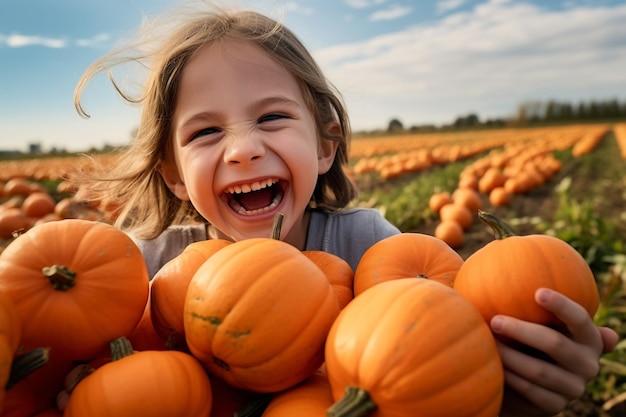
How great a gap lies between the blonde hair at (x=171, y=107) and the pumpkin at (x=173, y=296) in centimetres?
115

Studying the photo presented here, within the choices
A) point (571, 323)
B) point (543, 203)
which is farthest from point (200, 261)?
point (543, 203)

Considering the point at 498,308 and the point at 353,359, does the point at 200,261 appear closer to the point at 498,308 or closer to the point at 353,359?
the point at 353,359

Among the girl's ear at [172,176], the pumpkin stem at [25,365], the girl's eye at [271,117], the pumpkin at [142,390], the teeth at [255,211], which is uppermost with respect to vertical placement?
the girl's eye at [271,117]

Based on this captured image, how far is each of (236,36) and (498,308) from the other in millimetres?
1763

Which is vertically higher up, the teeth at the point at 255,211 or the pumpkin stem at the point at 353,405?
the teeth at the point at 255,211

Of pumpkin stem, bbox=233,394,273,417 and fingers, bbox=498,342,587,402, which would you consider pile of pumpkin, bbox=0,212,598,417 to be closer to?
pumpkin stem, bbox=233,394,273,417

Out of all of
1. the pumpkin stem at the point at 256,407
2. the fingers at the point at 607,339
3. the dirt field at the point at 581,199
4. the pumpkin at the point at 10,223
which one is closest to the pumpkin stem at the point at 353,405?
the pumpkin stem at the point at 256,407

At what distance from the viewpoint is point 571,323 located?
1.08 m

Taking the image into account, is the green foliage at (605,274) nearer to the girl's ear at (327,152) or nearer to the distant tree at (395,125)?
the girl's ear at (327,152)

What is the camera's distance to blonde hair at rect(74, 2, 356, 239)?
87.8 inches

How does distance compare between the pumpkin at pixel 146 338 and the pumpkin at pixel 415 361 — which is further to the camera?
the pumpkin at pixel 146 338

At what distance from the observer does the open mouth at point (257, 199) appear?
205 centimetres

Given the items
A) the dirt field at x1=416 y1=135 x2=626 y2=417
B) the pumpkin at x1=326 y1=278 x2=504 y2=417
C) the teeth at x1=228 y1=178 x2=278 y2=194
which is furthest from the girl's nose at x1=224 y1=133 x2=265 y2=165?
the dirt field at x1=416 y1=135 x2=626 y2=417

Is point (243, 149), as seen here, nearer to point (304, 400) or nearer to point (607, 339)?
point (304, 400)
